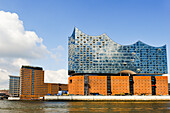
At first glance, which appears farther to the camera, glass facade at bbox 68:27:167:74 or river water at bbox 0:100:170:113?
glass facade at bbox 68:27:167:74

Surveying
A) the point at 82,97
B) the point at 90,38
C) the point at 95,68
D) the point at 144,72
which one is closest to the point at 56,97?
the point at 82,97

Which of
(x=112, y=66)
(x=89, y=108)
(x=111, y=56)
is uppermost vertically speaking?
(x=111, y=56)

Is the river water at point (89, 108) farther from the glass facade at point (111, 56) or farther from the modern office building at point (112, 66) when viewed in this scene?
the glass facade at point (111, 56)

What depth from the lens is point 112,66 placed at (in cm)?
15462

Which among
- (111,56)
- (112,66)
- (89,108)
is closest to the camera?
(89,108)

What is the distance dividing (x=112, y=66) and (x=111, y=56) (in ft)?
22.1

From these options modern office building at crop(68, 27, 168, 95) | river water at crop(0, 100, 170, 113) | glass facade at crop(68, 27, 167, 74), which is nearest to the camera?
river water at crop(0, 100, 170, 113)

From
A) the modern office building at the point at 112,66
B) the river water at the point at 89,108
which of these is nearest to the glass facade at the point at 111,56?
the modern office building at the point at 112,66

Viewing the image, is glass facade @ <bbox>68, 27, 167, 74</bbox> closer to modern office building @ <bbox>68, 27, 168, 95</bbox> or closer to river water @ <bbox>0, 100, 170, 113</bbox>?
modern office building @ <bbox>68, 27, 168, 95</bbox>

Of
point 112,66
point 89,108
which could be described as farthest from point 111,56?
point 89,108

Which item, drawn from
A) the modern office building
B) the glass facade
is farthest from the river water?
the glass facade

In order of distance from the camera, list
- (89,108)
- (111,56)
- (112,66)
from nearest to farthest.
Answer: (89,108) < (112,66) < (111,56)

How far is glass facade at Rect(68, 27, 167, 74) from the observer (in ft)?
505

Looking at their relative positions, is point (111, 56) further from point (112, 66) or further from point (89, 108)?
point (89, 108)
